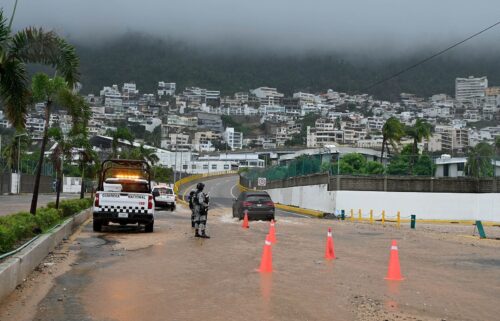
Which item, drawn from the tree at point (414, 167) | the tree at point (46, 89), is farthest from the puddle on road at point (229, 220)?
the tree at point (414, 167)

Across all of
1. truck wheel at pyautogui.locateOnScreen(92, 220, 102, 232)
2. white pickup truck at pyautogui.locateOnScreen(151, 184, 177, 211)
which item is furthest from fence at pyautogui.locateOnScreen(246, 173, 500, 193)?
truck wheel at pyautogui.locateOnScreen(92, 220, 102, 232)

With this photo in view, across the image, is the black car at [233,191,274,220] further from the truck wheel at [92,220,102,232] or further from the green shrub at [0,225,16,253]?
the green shrub at [0,225,16,253]

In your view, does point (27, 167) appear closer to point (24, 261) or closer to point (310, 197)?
point (310, 197)

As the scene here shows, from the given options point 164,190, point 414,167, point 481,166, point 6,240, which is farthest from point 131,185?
point 481,166

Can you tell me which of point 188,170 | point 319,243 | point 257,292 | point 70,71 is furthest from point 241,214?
point 188,170

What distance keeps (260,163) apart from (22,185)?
10121cm

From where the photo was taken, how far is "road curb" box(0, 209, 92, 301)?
27.3 feet

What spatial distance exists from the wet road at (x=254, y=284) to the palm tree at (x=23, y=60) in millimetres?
3689

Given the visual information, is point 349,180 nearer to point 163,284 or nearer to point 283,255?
point 283,255

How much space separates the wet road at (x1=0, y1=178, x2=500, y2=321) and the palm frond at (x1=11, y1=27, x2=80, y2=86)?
5.00 metres

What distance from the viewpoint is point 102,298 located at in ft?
28.7

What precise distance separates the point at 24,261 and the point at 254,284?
3.87 metres

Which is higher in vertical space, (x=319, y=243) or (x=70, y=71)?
(x=70, y=71)

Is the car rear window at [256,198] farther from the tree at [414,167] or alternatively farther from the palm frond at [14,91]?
the palm frond at [14,91]
